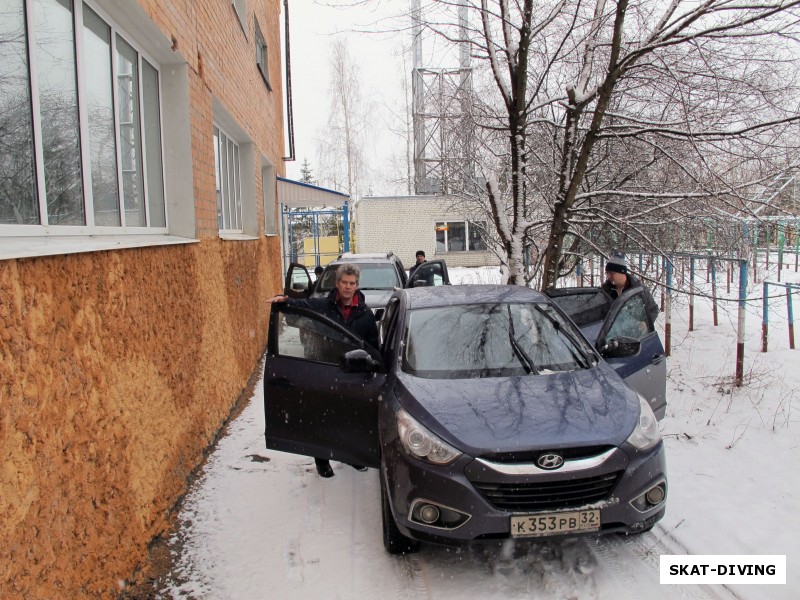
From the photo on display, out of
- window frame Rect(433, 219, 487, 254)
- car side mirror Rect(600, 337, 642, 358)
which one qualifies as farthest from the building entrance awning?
window frame Rect(433, 219, 487, 254)

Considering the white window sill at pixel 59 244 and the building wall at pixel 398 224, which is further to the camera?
the building wall at pixel 398 224

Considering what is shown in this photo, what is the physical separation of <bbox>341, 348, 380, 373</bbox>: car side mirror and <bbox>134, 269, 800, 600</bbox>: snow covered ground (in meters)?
1.03

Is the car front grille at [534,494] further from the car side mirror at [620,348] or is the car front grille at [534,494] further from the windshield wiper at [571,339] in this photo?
the car side mirror at [620,348]

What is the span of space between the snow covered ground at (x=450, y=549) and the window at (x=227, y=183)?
3758mm

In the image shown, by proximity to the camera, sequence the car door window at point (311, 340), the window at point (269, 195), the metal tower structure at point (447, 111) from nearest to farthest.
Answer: the car door window at point (311, 340), the metal tower structure at point (447, 111), the window at point (269, 195)

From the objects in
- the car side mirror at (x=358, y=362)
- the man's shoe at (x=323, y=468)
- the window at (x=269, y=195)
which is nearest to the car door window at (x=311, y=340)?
the car side mirror at (x=358, y=362)

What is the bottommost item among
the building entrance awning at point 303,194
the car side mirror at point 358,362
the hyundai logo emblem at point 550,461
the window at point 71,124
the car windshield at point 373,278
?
the hyundai logo emblem at point 550,461

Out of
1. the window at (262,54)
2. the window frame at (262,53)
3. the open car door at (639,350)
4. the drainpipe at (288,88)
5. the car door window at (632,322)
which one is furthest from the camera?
the drainpipe at (288,88)

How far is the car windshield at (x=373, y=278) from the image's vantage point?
1090 centimetres

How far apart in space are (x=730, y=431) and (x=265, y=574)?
15.4 ft

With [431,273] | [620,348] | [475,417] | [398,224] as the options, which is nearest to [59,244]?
[475,417]

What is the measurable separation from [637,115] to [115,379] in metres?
6.43

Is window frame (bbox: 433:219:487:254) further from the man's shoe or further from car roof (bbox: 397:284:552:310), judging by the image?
the man's shoe

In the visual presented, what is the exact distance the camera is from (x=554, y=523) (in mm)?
3285
